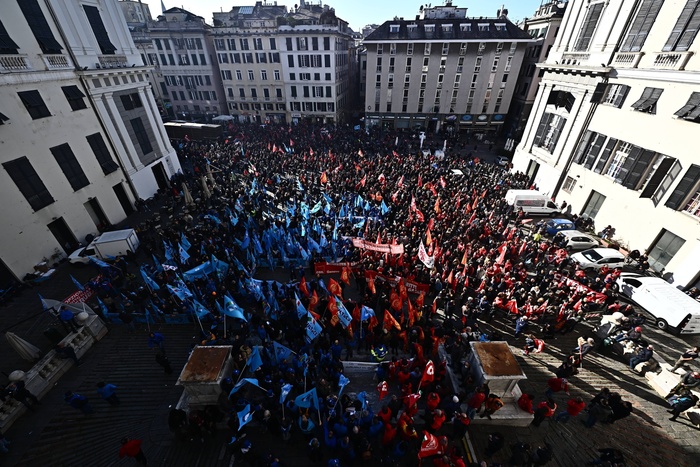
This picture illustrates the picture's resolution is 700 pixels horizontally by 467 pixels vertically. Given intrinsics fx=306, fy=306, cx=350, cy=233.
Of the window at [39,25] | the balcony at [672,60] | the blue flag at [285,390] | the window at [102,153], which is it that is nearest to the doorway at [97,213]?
the window at [102,153]

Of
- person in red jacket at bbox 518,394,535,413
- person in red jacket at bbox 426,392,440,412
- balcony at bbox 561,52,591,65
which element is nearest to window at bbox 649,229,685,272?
balcony at bbox 561,52,591,65

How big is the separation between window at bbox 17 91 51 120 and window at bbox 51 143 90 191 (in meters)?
2.36

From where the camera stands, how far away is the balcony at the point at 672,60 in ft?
65.4

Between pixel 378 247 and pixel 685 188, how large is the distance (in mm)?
20726

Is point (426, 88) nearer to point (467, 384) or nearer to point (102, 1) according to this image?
point (102, 1)

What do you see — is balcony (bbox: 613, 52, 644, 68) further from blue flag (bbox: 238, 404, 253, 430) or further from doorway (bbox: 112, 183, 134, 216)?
doorway (bbox: 112, 183, 134, 216)

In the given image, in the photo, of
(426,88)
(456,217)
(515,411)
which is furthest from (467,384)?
(426,88)

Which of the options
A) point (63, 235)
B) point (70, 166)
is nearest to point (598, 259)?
point (63, 235)

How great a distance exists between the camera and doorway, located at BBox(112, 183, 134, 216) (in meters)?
28.6

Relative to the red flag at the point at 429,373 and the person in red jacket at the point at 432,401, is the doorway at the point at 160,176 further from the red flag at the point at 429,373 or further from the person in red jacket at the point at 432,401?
the person in red jacket at the point at 432,401

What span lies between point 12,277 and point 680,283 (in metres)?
43.4

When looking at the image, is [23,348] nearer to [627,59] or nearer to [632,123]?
[632,123]

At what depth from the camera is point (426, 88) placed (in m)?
53.9

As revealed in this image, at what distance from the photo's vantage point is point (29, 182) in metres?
20.9
